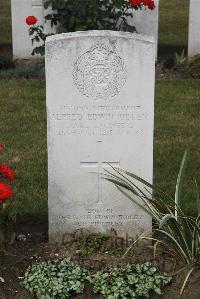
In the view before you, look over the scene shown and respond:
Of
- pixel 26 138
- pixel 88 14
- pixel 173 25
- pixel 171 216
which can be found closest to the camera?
pixel 171 216

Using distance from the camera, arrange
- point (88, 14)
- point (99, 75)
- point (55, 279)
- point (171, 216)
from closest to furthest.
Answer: point (171, 216) < point (55, 279) < point (99, 75) < point (88, 14)

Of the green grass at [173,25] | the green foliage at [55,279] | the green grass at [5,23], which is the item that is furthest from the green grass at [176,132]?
the green grass at [5,23]

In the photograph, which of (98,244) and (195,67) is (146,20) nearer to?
(195,67)

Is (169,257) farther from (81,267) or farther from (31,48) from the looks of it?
(31,48)

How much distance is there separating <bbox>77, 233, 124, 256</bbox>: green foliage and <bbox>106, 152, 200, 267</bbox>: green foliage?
0.34 metres

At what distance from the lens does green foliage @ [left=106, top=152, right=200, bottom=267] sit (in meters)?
4.38

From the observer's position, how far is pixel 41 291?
169 inches

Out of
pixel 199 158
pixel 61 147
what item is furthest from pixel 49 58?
pixel 199 158

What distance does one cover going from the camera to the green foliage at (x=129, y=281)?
4250 mm

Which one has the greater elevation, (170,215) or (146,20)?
(146,20)

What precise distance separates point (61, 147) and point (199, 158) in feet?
8.22

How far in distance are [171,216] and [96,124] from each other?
0.83 meters

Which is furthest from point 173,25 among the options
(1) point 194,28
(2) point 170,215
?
(2) point 170,215

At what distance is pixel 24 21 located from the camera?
10406 millimetres
